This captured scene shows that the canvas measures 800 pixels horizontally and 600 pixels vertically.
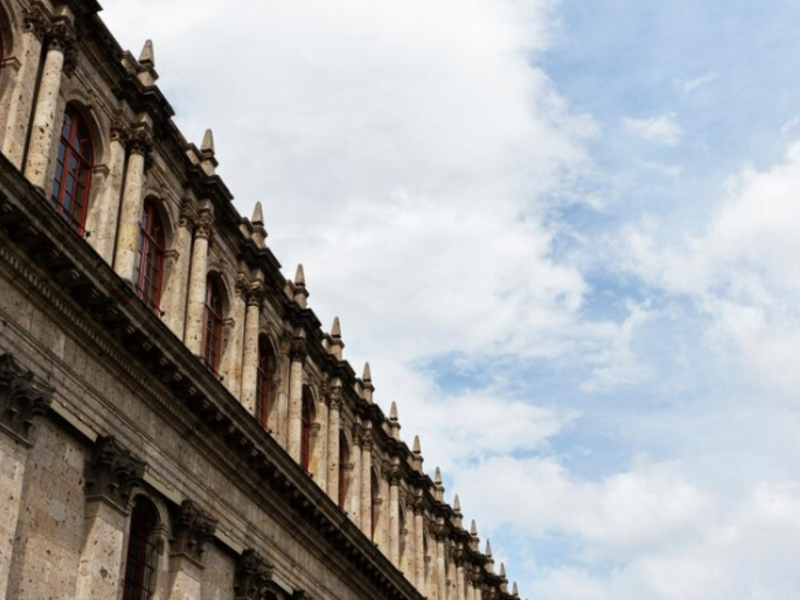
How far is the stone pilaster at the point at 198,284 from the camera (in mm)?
25609

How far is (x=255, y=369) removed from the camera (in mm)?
28484

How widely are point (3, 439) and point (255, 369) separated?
35.9 feet

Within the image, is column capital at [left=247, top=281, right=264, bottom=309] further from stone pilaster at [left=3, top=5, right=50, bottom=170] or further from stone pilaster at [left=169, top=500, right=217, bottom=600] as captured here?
stone pilaster at [left=3, top=5, right=50, bottom=170]

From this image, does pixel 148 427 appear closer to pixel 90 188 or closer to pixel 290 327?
pixel 90 188

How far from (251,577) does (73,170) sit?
994 centimetres

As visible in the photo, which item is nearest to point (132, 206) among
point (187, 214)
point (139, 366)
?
point (187, 214)

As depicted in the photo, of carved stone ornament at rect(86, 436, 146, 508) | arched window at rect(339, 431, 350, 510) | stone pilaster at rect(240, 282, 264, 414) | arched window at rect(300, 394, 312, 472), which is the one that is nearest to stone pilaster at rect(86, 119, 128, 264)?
carved stone ornament at rect(86, 436, 146, 508)

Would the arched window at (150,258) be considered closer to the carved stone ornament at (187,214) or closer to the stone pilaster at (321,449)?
the carved stone ornament at (187,214)

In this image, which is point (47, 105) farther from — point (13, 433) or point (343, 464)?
point (343, 464)

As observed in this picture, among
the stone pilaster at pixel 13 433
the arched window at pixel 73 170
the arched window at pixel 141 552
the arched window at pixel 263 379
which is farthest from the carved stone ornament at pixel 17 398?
the arched window at pixel 263 379

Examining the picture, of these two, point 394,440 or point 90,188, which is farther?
point 394,440

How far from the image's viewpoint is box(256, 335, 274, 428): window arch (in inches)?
1162

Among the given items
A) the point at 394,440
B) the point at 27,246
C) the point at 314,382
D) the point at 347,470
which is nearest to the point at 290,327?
the point at 314,382

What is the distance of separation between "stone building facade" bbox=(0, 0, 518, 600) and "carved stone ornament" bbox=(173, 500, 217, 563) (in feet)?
0.14
